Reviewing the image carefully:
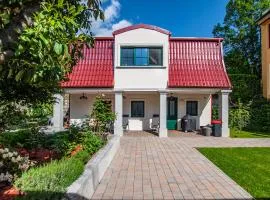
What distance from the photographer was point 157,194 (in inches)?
291

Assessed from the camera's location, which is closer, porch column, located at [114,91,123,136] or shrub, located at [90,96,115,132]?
shrub, located at [90,96,115,132]

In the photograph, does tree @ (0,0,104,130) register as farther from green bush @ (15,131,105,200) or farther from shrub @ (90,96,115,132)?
shrub @ (90,96,115,132)

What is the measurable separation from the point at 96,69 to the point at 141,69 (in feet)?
9.44

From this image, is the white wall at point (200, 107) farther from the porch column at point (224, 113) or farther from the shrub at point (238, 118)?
the porch column at point (224, 113)

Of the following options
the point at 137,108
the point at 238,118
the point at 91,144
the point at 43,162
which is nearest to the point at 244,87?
the point at 238,118

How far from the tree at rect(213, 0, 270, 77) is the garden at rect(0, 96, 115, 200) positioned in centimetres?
2566

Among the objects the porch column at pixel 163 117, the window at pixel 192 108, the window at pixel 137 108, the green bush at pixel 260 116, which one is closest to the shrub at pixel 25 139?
the porch column at pixel 163 117

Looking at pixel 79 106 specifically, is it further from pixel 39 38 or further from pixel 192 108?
pixel 39 38

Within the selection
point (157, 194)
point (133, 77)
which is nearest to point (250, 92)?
point (133, 77)

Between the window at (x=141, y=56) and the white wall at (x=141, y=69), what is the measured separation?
27 centimetres

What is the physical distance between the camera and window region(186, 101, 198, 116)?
24.3m

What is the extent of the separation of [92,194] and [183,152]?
23.9 ft

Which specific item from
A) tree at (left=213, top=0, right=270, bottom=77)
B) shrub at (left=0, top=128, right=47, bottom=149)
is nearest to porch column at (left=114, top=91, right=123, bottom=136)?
shrub at (left=0, top=128, right=47, bottom=149)

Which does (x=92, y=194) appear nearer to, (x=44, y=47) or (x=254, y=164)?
(x=44, y=47)
